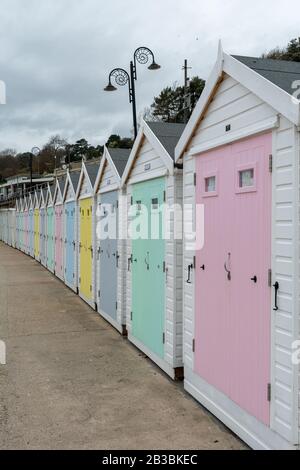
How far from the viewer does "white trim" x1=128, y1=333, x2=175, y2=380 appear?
5.82 meters

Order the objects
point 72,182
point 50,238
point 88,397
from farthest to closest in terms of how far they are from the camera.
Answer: point 50,238 → point 72,182 → point 88,397

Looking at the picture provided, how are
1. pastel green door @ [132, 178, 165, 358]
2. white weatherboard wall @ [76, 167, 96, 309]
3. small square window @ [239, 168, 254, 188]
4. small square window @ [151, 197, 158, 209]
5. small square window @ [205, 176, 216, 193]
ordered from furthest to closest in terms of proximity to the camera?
white weatherboard wall @ [76, 167, 96, 309] → small square window @ [151, 197, 158, 209] → pastel green door @ [132, 178, 165, 358] → small square window @ [205, 176, 216, 193] → small square window @ [239, 168, 254, 188]

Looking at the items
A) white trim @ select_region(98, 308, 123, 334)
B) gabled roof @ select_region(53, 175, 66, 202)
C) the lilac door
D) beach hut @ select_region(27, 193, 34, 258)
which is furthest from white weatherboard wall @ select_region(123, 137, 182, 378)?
beach hut @ select_region(27, 193, 34, 258)

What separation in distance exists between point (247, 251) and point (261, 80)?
134cm

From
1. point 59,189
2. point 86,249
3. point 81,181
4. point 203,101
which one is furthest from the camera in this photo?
point 59,189

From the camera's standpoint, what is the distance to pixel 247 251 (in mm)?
4027

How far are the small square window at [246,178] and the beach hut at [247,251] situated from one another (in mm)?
11

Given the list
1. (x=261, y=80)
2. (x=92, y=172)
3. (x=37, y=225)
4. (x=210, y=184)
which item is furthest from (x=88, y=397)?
(x=37, y=225)

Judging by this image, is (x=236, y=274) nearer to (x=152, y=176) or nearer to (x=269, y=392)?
(x=269, y=392)

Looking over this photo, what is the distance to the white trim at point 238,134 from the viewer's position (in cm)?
361

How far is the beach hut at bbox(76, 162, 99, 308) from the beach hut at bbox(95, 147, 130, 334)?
43 cm

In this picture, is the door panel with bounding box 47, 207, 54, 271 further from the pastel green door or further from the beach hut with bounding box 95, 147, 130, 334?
the pastel green door

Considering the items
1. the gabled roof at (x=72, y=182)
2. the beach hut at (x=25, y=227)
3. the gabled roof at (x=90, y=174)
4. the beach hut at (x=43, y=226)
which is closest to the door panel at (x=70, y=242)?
the gabled roof at (x=72, y=182)

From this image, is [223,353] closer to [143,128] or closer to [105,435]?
[105,435]
